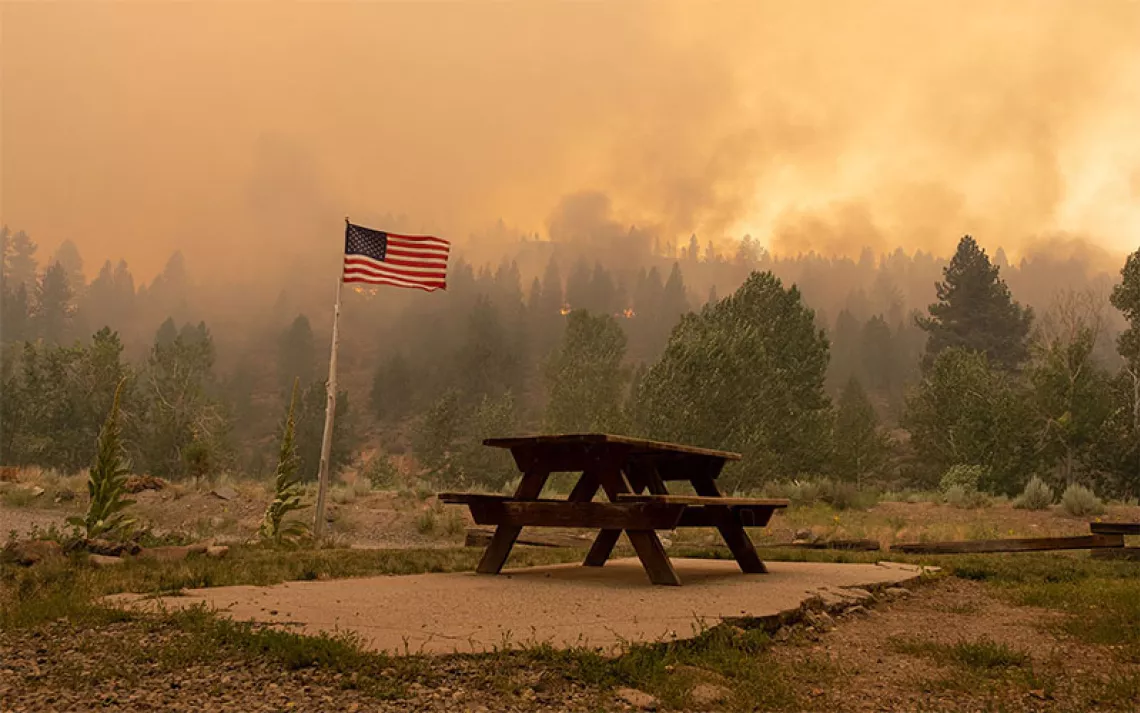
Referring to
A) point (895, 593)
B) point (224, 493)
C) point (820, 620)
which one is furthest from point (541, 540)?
point (224, 493)

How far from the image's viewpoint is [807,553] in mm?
9258

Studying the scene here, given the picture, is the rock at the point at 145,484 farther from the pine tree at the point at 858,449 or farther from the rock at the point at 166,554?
the pine tree at the point at 858,449

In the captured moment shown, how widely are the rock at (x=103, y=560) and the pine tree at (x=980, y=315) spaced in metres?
55.7

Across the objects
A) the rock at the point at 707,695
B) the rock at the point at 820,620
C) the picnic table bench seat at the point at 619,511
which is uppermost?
the picnic table bench seat at the point at 619,511

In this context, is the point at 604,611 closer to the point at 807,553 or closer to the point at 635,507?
the point at 635,507

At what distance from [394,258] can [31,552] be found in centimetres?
780

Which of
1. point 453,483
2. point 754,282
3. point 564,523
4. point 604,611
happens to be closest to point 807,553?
point 564,523

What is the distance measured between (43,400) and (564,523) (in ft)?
158

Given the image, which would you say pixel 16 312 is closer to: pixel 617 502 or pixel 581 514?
pixel 581 514

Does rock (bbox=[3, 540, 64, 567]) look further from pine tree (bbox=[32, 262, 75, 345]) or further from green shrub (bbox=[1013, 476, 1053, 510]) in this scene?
pine tree (bbox=[32, 262, 75, 345])

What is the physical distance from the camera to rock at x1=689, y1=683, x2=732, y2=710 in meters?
3.06

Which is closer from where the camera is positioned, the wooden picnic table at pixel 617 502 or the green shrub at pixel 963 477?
the wooden picnic table at pixel 617 502

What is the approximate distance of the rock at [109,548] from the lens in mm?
7258

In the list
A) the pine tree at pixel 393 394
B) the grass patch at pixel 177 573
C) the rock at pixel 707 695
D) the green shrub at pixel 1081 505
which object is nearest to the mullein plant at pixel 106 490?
the grass patch at pixel 177 573
